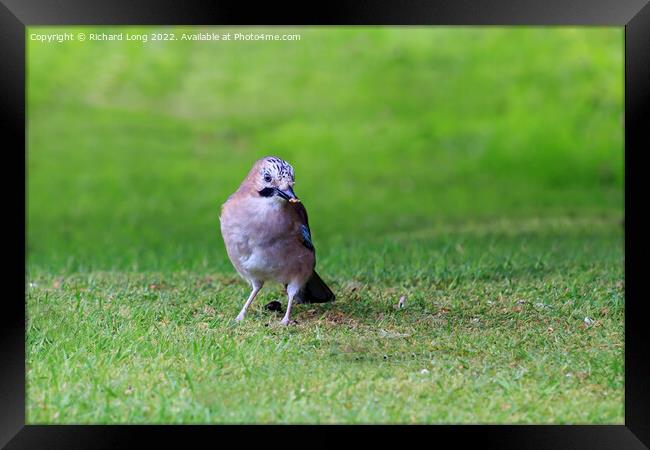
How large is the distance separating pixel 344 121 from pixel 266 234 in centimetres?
871

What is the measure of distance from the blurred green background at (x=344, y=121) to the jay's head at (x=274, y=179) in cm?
598

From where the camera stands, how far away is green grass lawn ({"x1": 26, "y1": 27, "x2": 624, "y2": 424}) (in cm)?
509

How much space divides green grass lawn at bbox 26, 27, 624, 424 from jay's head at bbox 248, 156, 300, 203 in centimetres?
87

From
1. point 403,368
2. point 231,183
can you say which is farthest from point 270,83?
point 403,368

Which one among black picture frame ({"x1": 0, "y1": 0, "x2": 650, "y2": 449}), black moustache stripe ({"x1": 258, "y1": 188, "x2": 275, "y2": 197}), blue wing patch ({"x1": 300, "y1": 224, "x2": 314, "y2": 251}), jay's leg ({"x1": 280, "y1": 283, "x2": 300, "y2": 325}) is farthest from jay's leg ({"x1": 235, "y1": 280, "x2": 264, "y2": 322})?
black picture frame ({"x1": 0, "y1": 0, "x2": 650, "y2": 449})

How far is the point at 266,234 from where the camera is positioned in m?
5.91

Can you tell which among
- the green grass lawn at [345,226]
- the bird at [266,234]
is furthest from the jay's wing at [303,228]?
the green grass lawn at [345,226]

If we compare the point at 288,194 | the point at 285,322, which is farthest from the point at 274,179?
the point at 285,322

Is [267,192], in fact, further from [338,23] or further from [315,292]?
[338,23]

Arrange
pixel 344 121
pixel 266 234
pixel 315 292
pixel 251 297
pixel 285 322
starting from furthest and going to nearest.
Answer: pixel 344 121 → pixel 315 292 → pixel 251 297 → pixel 285 322 → pixel 266 234

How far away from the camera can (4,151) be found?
486 centimetres

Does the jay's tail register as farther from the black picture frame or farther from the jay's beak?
the black picture frame

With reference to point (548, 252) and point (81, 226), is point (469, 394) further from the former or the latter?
point (81, 226)

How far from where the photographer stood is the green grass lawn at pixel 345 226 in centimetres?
509
